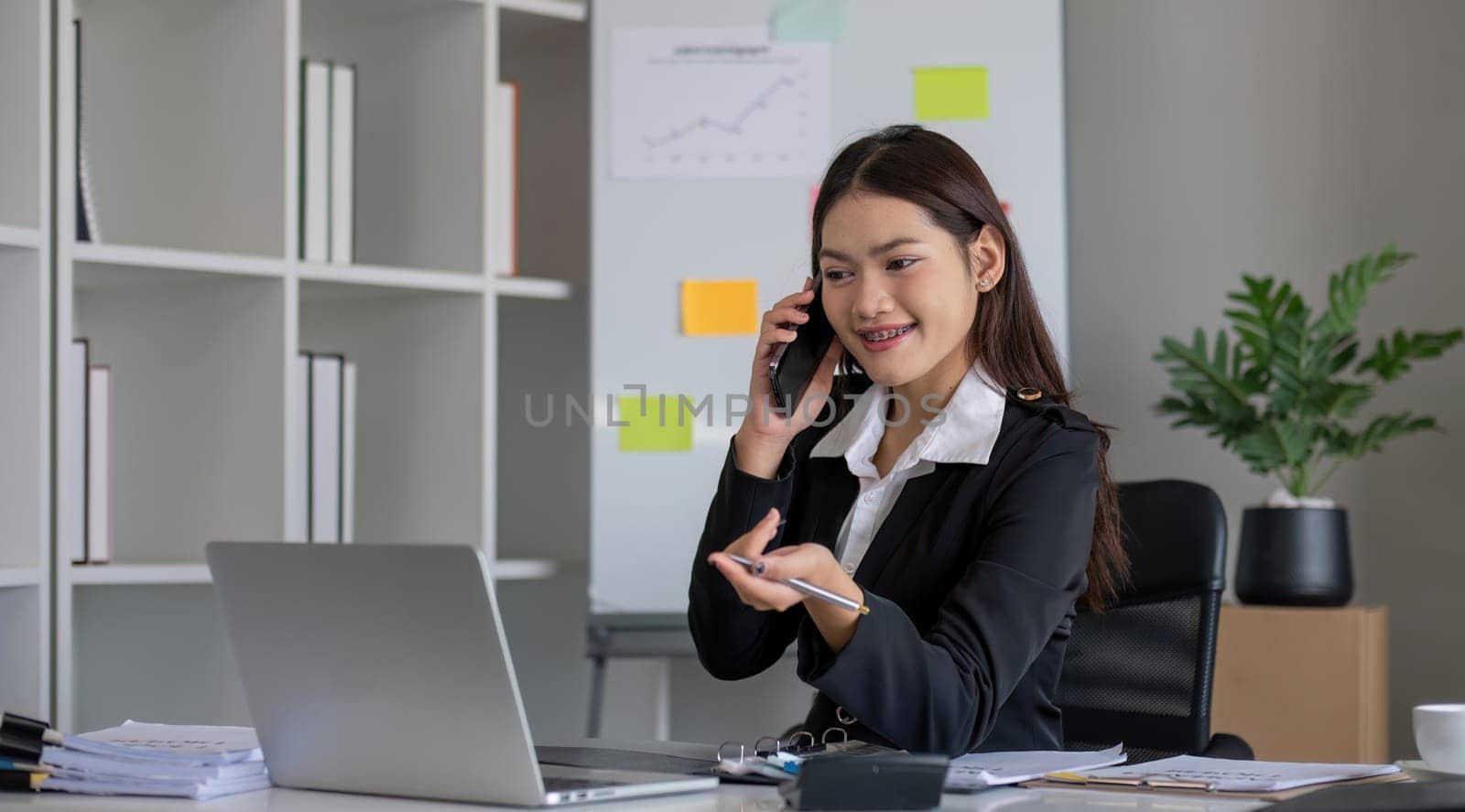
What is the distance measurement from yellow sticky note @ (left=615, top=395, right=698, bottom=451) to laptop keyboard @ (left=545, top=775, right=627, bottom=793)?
4.60 ft

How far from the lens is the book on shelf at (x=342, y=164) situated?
2314 mm

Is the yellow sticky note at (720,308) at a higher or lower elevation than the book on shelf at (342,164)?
lower

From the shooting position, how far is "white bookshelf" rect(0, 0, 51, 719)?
6.55 ft

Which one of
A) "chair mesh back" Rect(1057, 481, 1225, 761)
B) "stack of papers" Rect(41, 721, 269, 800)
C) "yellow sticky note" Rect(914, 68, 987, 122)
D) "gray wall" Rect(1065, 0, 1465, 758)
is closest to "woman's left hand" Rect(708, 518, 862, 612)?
"stack of papers" Rect(41, 721, 269, 800)

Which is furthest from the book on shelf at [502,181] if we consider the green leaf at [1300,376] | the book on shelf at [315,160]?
the green leaf at [1300,376]

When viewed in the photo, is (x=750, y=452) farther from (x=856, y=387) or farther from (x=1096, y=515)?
(x=1096, y=515)

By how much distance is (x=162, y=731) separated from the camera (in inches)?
49.3

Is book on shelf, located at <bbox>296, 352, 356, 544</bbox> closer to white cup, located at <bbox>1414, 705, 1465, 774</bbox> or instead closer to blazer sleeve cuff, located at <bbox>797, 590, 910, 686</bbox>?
blazer sleeve cuff, located at <bbox>797, 590, 910, 686</bbox>

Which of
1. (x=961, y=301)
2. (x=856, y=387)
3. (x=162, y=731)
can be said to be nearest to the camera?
(x=162, y=731)

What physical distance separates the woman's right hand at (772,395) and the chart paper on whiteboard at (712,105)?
93 cm

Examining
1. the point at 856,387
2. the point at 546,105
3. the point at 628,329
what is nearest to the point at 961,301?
the point at 856,387

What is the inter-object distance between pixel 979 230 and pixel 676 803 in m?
0.71

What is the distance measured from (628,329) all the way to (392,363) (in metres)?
0.40

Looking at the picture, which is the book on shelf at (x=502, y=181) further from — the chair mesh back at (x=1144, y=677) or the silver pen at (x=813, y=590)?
the silver pen at (x=813, y=590)
